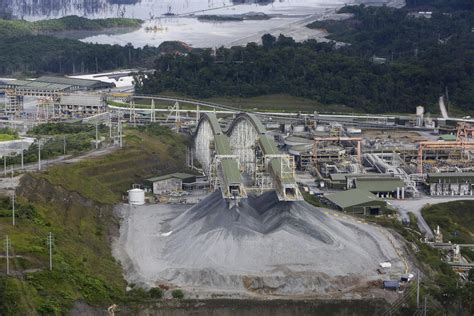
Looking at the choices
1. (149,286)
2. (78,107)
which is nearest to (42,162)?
(149,286)

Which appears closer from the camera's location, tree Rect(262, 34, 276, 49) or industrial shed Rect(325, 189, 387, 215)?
industrial shed Rect(325, 189, 387, 215)

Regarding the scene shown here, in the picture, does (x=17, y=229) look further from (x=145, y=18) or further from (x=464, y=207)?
(x=145, y=18)

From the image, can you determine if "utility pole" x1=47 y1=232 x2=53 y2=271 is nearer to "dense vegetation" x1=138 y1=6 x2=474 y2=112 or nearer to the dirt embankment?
the dirt embankment

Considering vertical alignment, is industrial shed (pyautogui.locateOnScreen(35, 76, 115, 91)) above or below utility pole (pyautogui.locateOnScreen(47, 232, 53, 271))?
above

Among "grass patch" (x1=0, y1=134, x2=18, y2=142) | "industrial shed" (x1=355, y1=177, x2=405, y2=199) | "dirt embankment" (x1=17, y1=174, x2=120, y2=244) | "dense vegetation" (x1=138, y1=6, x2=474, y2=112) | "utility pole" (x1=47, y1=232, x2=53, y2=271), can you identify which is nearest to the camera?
"utility pole" (x1=47, y1=232, x2=53, y2=271)

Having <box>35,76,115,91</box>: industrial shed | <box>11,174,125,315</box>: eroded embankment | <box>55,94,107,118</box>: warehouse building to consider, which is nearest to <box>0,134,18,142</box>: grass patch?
<box>55,94,107,118</box>: warehouse building

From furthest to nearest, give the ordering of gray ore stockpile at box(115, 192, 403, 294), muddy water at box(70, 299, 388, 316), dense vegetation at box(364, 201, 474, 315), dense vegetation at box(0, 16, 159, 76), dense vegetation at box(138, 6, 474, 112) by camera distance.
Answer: dense vegetation at box(0, 16, 159, 76)
dense vegetation at box(138, 6, 474, 112)
gray ore stockpile at box(115, 192, 403, 294)
dense vegetation at box(364, 201, 474, 315)
muddy water at box(70, 299, 388, 316)

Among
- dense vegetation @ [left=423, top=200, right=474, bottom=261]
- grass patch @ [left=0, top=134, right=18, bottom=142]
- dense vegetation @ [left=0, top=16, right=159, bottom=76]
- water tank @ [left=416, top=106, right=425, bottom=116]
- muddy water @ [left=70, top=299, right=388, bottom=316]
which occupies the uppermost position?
dense vegetation @ [left=0, top=16, right=159, bottom=76]
